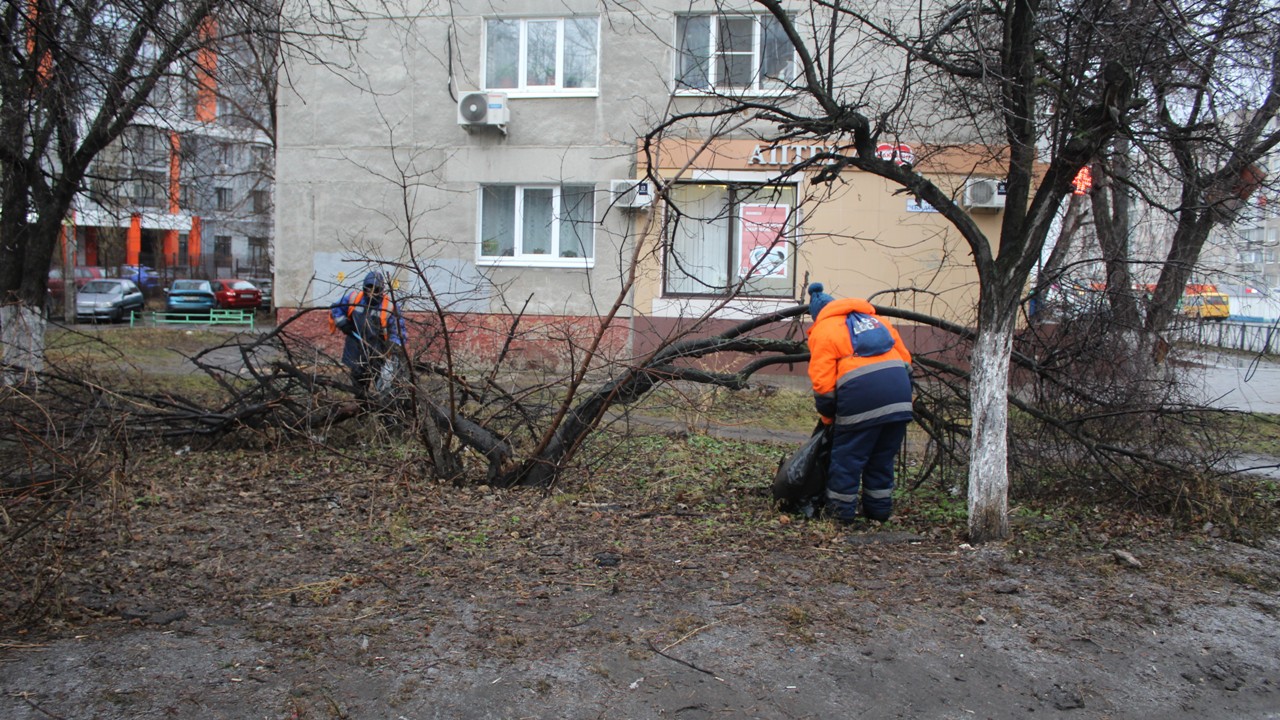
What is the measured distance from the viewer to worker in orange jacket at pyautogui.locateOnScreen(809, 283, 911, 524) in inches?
211

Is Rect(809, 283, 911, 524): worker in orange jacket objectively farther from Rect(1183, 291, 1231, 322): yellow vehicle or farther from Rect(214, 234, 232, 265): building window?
Rect(214, 234, 232, 265): building window

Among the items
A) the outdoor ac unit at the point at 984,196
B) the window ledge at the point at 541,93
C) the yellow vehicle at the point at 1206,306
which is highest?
the window ledge at the point at 541,93

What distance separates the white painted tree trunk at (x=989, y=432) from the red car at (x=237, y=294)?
29.8 meters

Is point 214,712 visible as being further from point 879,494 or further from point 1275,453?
point 1275,453

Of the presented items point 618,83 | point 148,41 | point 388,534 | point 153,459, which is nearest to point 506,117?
point 618,83

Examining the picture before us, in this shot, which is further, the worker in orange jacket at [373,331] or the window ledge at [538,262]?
the window ledge at [538,262]

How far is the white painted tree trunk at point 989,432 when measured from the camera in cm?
517

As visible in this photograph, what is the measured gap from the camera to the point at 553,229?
14.4m

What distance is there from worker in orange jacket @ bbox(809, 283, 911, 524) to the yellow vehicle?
3.06 meters

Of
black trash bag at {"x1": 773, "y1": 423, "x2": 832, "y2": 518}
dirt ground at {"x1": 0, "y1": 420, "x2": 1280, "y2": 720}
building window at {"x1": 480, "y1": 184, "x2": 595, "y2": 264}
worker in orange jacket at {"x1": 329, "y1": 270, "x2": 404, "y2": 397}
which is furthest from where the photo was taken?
building window at {"x1": 480, "y1": 184, "x2": 595, "y2": 264}

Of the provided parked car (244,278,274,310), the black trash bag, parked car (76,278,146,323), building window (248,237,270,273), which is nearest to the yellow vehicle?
the black trash bag

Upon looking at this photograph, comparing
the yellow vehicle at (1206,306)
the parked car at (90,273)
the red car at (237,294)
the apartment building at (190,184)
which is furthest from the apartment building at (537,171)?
the parked car at (90,273)

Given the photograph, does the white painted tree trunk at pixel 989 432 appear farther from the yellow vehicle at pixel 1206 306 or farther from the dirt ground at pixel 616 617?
the yellow vehicle at pixel 1206 306

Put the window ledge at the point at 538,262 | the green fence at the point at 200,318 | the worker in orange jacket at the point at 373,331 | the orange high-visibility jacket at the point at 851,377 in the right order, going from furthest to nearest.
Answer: the green fence at the point at 200,318, the window ledge at the point at 538,262, the worker in orange jacket at the point at 373,331, the orange high-visibility jacket at the point at 851,377
